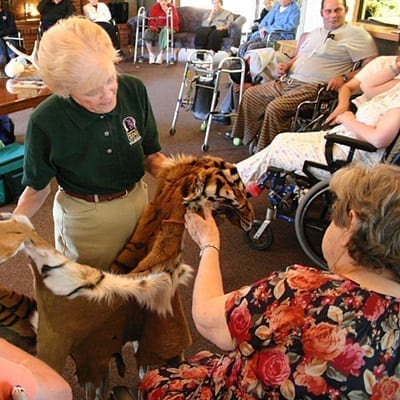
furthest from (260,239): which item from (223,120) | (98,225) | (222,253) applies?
(223,120)

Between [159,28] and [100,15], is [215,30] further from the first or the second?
[100,15]

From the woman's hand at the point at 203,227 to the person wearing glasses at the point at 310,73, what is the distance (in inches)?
84.9

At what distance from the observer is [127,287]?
1.15 metres

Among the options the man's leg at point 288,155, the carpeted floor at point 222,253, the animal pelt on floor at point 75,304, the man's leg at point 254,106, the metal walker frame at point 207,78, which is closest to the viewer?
the animal pelt on floor at point 75,304

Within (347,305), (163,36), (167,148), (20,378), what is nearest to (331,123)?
(167,148)

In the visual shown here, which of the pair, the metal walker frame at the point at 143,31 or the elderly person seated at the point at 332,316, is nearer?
the elderly person seated at the point at 332,316

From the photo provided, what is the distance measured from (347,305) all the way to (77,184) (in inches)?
35.1

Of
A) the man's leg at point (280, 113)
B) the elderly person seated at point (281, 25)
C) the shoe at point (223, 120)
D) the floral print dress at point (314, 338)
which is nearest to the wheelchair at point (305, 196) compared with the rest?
the man's leg at point (280, 113)

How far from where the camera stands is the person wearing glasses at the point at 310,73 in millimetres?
3301

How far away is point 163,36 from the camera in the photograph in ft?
24.4

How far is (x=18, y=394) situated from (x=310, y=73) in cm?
327

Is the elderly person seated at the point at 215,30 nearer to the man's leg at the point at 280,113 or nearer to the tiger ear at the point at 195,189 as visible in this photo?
the man's leg at the point at 280,113

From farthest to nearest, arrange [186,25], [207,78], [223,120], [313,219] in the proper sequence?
[186,25] → [223,120] → [207,78] → [313,219]

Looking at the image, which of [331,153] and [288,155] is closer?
[331,153]
